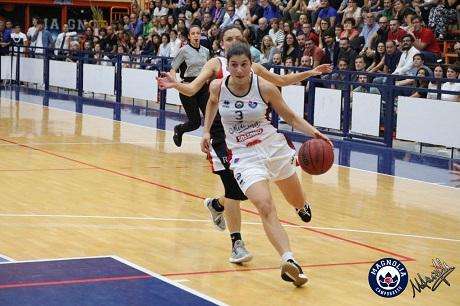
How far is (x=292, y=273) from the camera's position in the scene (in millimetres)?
6824

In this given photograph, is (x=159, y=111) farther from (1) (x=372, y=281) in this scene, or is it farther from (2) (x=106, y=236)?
(1) (x=372, y=281)

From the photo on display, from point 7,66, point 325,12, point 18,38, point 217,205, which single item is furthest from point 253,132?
point 18,38

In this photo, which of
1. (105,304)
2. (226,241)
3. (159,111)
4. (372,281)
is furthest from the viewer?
(159,111)

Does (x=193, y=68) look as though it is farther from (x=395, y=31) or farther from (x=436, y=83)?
(x=395, y=31)

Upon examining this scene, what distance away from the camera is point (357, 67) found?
692 inches

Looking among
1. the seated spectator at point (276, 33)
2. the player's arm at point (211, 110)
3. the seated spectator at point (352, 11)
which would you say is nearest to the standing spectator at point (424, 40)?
the seated spectator at point (352, 11)

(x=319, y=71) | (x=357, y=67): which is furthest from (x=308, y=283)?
(x=357, y=67)

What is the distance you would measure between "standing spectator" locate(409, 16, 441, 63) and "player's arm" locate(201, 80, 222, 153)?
10328mm

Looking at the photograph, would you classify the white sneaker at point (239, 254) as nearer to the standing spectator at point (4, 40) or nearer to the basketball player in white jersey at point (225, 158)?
the basketball player in white jersey at point (225, 158)

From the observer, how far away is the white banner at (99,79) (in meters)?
24.5

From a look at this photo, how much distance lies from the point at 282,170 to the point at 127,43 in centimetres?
1957

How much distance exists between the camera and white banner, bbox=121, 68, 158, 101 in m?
22.8

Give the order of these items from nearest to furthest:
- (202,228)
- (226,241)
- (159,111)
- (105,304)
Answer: (105,304) < (226,241) < (202,228) < (159,111)

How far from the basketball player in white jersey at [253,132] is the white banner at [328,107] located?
391 inches
